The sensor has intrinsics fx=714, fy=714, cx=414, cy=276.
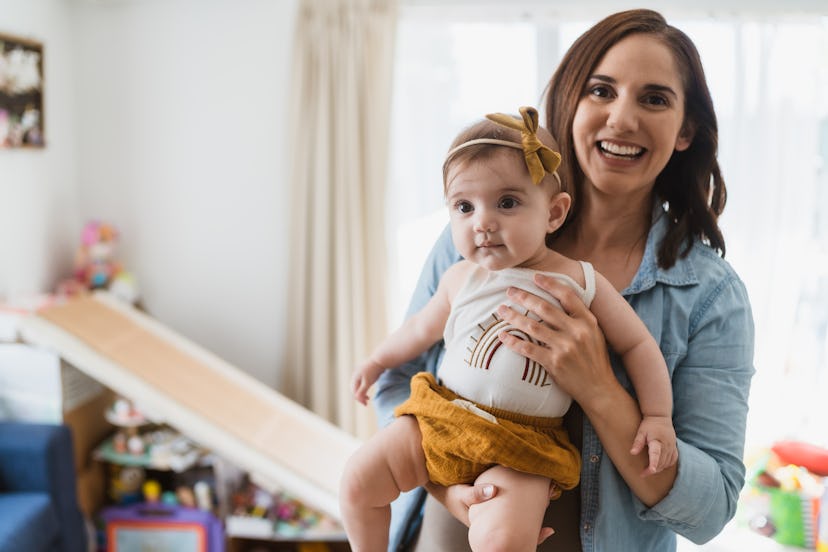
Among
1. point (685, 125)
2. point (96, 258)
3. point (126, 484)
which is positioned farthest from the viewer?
point (96, 258)

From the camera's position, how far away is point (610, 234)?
1199 millimetres

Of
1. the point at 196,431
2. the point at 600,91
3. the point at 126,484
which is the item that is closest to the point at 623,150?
the point at 600,91

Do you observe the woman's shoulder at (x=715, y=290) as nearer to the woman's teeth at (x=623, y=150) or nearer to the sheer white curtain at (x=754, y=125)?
the woman's teeth at (x=623, y=150)

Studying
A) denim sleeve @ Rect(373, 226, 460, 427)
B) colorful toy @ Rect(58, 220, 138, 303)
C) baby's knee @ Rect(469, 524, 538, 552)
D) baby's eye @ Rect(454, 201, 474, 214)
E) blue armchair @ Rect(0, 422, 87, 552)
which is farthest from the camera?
colorful toy @ Rect(58, 220, 138, 303)

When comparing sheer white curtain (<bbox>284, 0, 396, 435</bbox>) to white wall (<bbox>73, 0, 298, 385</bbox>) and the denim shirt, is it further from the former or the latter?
the denim shirt

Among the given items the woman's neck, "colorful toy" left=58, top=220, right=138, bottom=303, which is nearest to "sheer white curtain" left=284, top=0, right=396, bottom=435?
"colorful toy" left=58, top=220, right=138, bottom=303

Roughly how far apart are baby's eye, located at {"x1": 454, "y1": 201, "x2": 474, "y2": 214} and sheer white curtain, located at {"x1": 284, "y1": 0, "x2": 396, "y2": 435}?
2.15 m

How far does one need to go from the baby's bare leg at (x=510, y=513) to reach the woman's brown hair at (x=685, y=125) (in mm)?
400

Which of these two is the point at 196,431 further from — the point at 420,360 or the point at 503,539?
the point at 503,539

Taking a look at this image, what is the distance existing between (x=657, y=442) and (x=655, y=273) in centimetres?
26

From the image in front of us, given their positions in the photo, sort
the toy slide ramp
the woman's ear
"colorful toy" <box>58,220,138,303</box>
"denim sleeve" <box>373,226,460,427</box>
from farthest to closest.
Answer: "colorful toy" <box>58,220,138,303</box>, the toy slide ramp, "denim sleeve" <box>373,226,460,427</box>, the woman's ear

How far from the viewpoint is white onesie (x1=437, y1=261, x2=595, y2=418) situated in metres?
1.02

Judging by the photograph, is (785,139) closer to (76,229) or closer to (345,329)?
(345,329)

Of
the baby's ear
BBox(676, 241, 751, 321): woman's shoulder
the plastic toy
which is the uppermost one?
the baby's ear
